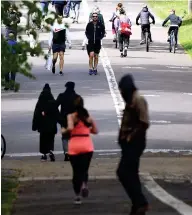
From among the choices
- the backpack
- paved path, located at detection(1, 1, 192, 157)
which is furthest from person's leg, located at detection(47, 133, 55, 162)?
the backpack

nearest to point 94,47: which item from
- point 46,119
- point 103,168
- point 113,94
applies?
point 113,94

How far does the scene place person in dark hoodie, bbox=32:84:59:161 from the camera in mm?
18953

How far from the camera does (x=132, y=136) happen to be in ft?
40.3

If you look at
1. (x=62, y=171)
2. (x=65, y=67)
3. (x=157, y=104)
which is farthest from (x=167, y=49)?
(x=62, y=171)

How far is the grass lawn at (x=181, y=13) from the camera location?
4519 cm

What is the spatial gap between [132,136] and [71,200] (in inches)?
93.8

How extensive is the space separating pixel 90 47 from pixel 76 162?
1903 cm

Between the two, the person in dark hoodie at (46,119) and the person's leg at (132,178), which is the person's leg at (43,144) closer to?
Result: the person in dark hoodie at (46,119)

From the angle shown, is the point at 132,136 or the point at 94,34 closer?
the point at 132,136

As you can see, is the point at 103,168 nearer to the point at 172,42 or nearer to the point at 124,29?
the point at 124,29

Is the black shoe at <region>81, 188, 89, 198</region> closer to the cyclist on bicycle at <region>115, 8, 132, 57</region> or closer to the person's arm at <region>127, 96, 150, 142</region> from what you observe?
the person's arm at <region>127, 96, 150, 142</region>

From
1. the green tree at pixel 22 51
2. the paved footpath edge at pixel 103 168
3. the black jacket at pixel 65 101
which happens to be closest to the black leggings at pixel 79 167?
the green tree at pixel 22 51

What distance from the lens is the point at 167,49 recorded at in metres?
42.9

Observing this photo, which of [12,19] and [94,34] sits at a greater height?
[12,19]
